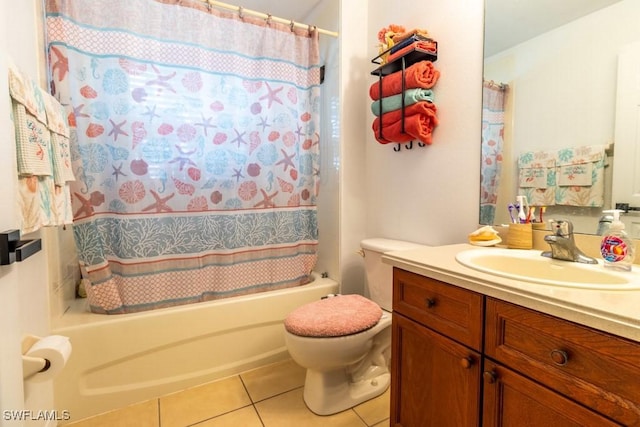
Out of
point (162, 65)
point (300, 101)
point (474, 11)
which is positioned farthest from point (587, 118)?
point (162, 65)

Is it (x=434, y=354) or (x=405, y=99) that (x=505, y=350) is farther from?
(x=405, y=99)

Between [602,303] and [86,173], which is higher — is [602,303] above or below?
below

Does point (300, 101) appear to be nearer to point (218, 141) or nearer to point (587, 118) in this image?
point (218, 141)

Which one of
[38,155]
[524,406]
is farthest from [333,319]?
[38,155]

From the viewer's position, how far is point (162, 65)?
4.85 ft

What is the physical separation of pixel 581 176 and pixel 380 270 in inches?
35.9

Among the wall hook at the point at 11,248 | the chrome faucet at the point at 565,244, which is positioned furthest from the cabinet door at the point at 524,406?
the wall hook at the point at 11,248

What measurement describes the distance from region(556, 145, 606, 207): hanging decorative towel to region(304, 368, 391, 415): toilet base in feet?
3.79

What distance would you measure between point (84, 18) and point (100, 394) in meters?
1.67

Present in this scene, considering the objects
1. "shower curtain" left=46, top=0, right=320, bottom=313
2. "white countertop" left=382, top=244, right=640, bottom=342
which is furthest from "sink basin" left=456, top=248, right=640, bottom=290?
"shower curtain" left=46, top=0, right=320, bottom=313

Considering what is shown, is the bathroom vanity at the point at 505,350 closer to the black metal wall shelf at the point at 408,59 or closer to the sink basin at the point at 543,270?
the sink basin at the point at 543,270

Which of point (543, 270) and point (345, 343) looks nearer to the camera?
point (543, 270)

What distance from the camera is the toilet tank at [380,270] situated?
154cm

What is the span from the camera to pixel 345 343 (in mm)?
1258
